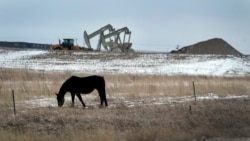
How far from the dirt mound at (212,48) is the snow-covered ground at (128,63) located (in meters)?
18.7

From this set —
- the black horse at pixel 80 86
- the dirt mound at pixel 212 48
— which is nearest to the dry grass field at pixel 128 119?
the black horse at pixel 80 86

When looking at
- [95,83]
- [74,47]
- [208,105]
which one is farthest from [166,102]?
[74,47]

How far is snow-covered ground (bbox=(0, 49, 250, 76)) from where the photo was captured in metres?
46.0

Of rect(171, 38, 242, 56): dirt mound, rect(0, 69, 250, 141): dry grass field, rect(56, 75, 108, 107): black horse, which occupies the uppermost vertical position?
rect(171, 38, 242, 56): dirt mound

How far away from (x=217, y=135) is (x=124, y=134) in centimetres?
297

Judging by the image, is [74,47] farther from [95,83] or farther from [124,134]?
[124,134]

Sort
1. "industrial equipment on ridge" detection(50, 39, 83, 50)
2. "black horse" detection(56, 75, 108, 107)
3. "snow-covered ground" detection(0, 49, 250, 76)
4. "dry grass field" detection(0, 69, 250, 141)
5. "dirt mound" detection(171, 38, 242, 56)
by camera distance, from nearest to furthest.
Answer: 1. "dry grass field" detection(0, 69, 250, 141)
2. "black horse" detection(56, 75, 108, 107)
3. "snow-covered ground" detection(0, 49, 250, 76)
4. "industrial equipment on ridge" detection(50, 39, 83, 50)
5. "dirt mound" detection(171, 38, 242, 56)

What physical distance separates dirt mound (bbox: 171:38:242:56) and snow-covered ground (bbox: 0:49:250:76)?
1866 cm

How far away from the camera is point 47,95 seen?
2297cm

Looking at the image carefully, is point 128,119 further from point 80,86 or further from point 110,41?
point 110,41

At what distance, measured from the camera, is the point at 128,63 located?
52.6 meters

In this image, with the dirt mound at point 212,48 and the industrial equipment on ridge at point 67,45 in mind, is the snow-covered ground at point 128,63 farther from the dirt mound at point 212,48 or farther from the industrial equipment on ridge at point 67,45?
the dirt mound at point 212,48

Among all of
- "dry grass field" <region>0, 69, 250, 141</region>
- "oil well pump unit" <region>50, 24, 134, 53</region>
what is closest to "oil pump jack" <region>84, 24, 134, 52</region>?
"oil well pump unit" <region>50, 24, 134, 53</region>

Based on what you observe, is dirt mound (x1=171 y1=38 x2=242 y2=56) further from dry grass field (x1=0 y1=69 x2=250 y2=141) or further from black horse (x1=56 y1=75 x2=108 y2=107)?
black horse (x1=56 y1=75 x2=108 y2=107)
